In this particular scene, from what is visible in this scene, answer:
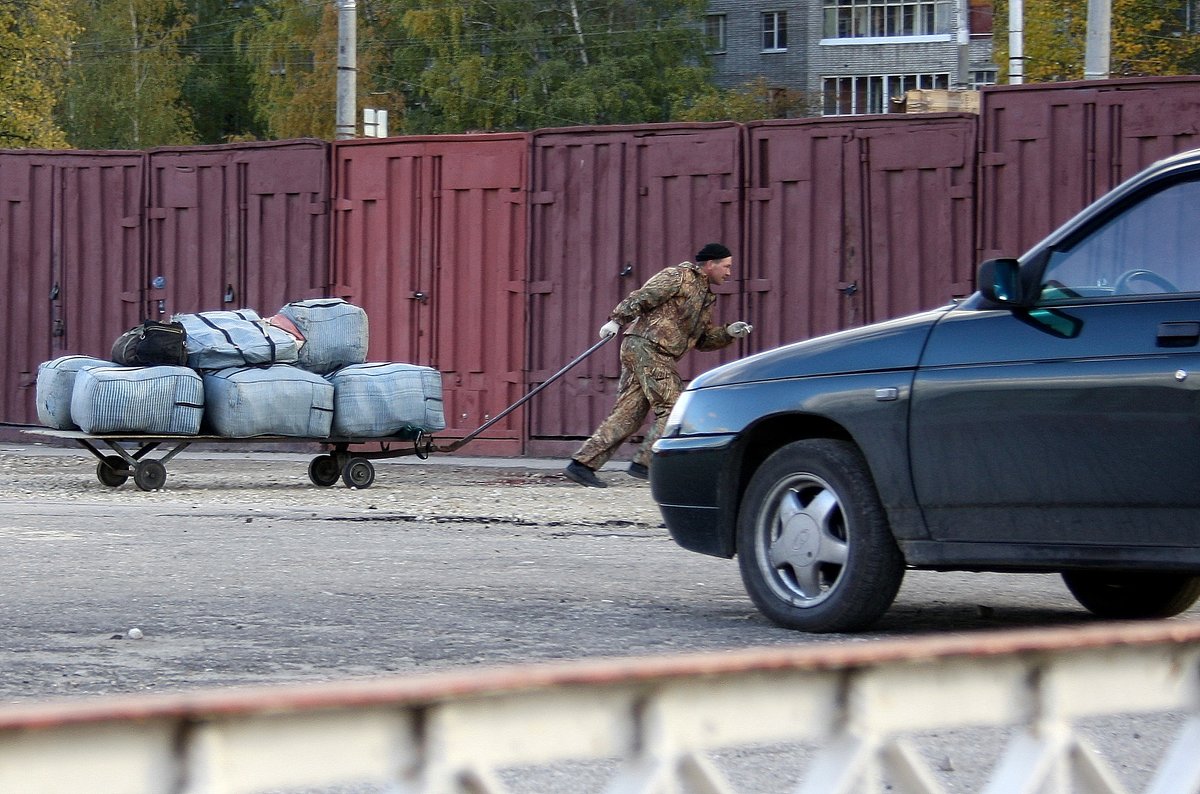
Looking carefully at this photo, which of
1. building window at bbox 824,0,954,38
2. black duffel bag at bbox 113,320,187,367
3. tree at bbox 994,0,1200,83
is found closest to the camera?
black duffel bag at bbox 113,320,187,367

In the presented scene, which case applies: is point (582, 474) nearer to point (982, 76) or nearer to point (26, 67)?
point (26, 67)

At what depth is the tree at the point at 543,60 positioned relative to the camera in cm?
5178

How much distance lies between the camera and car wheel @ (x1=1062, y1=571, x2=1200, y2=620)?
6.52m

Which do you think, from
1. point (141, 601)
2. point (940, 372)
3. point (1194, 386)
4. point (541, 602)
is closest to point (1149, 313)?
point (1194, 386)

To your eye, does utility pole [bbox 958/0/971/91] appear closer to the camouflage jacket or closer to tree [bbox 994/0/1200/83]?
tree [bbox 994/0/1200/83]

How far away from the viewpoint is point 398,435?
43.1 feet

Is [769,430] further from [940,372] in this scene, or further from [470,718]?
[470,718]

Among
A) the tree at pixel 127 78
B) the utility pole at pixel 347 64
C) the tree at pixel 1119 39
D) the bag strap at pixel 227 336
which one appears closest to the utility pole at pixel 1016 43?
the tree at pixel 1119 39

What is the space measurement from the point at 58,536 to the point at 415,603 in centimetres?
334

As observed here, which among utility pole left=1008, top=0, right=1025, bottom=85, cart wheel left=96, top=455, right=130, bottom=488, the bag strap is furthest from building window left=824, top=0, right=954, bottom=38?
cart wheel left=96, top=455, right=130, bottom=488

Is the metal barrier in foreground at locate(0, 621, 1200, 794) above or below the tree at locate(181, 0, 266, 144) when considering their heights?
below

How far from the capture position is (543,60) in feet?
178

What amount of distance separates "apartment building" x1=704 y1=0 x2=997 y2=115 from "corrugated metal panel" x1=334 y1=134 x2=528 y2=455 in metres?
45.2

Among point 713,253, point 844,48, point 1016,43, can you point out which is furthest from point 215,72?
point 713,253
